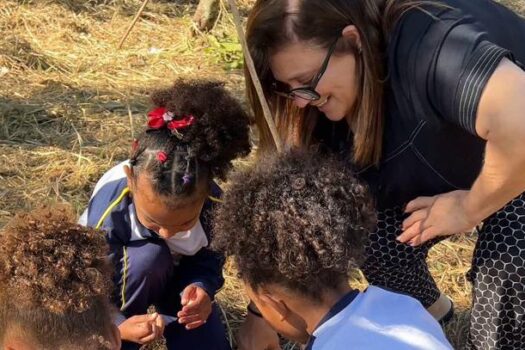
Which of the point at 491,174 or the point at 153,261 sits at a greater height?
the point at 491,174

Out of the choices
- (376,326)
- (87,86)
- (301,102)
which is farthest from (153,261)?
(87,86)

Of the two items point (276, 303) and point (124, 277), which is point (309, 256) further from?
point (124, 277)

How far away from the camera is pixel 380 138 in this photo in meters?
2.09

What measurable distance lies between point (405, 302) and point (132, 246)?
0.85 metres

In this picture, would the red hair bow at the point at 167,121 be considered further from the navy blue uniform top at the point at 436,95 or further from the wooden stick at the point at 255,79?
the navy blue uniform top at the point at 436,95

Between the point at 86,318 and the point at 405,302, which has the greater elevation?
the point at 405,302

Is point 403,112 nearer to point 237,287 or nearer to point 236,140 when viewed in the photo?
point 236,140

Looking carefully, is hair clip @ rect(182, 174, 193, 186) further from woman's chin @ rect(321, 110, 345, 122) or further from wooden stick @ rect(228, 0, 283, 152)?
woman's chin @ rect(321, 110, 345, 122)

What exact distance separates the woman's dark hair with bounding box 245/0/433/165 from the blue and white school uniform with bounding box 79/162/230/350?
0.43 meters

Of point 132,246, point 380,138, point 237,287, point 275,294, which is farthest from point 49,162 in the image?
Answer: point 275,294

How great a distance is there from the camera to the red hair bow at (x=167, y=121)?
203cm

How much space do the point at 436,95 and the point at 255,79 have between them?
42 cm

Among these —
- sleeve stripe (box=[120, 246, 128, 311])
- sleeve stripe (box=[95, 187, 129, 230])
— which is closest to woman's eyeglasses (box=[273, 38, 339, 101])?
sleeve stripe (box=[95, 187, 129, 230])

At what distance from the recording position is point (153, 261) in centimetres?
222
